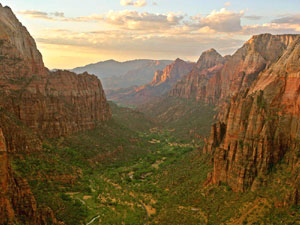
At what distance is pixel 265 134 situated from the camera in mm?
53250

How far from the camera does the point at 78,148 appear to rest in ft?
317

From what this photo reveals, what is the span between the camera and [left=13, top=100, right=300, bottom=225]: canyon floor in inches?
1951

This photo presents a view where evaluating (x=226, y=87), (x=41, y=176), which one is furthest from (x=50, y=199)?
(x=226, y=87)

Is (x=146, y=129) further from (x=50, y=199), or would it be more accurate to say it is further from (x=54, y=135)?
(x=50, y=199)

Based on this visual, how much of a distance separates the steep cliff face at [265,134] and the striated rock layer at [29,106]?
37.3 metres

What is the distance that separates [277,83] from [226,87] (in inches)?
4900

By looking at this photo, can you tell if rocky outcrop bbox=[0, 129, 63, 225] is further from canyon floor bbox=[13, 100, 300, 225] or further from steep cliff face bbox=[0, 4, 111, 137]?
steep cliff face bbox=[0, 4, 111, 137]

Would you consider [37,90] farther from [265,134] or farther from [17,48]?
[265,134]

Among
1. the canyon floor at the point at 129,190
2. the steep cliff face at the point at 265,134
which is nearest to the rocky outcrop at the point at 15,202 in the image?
the canyon floor at the point at 129,190

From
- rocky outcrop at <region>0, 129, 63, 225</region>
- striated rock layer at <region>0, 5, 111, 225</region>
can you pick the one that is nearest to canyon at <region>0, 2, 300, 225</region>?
rocky outcrop at <region>0, 129, 63, 225</region>

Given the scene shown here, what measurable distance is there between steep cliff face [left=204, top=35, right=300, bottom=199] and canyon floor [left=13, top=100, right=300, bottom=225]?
233cm

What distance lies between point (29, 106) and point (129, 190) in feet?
136

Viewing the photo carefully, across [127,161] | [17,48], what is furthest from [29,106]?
[127,161]

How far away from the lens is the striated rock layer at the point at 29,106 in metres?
39.6
